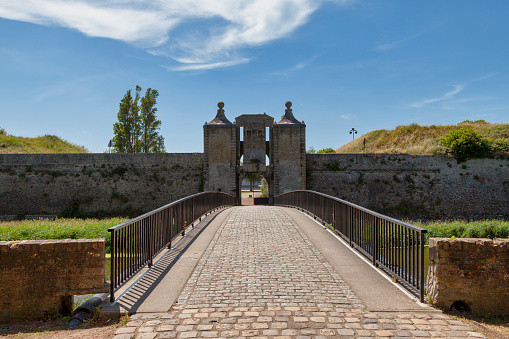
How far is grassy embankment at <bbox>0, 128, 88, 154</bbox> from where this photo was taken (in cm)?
3400

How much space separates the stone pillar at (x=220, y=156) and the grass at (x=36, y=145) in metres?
18.9

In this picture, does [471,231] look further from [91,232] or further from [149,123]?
[149,123]

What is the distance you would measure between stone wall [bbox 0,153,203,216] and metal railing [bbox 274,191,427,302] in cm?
2023

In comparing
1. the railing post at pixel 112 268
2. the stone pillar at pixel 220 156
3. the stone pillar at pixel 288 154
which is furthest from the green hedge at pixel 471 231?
the stone pillar at pixel 220 156

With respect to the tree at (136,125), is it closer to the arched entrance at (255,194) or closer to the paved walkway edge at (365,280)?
the arched entrance at (255,194)

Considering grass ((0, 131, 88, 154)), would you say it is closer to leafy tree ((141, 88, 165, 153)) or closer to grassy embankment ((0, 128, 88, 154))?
grassy embankment ((0, 128, 88, 154))

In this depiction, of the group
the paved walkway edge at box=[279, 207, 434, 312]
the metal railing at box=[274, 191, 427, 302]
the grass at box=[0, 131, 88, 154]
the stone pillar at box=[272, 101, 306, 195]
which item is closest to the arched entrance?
the stone pillar at box=[272, 101, 306, 195]

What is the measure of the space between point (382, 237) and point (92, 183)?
88.3 feet

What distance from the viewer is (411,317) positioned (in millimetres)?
4160

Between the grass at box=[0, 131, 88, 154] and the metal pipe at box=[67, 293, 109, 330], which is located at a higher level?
the grass at box=[0, 131, 88, 154]

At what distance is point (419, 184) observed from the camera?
2886cm

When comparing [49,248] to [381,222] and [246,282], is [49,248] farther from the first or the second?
[381,222]

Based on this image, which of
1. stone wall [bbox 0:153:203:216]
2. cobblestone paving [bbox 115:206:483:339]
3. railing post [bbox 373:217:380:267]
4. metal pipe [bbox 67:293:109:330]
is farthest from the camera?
stone wall [bbox 0:153:203:216]

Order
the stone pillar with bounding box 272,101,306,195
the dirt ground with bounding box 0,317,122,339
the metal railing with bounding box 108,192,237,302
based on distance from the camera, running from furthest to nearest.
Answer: the stone pillar with bounding box 272,101,306,195, the metal railing with bounding box 108,192,237,302, the dirt ground with bounding box 0,317,122,339
